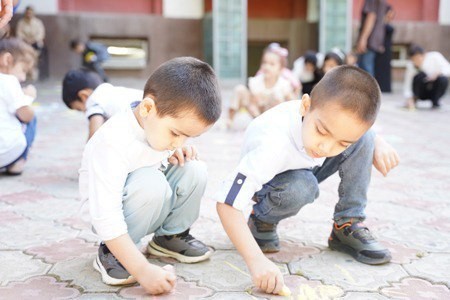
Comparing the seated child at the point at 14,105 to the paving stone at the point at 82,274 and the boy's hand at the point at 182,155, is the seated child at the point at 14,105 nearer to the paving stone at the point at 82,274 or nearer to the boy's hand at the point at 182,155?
the paving stone at the point at 82,274

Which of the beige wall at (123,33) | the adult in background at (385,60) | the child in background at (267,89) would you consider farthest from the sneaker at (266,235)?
the beige wall at (123,33)

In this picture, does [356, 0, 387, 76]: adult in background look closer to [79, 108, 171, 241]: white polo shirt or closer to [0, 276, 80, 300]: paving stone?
[79, 108, 171, 241]: white polo shirt

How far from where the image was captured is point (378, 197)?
8.69ft

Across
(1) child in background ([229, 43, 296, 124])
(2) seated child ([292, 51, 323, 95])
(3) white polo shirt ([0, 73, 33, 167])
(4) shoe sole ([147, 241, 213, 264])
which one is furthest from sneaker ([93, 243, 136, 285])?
(2) seated child ([292, 51, 323, 95])

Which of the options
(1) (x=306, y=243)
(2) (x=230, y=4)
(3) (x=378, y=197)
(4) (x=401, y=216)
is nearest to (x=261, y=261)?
(1) (x=306, y=243)

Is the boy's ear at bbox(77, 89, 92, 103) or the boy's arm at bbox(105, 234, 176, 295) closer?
the boy's arm at bbox(105, 234, 176, 295)

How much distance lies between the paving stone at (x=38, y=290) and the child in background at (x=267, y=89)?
3.62m

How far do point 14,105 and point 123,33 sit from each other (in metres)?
8.82

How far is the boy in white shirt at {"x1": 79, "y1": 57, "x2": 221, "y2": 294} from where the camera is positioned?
1.41 m

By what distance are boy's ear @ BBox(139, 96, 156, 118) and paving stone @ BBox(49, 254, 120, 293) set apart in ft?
1.63

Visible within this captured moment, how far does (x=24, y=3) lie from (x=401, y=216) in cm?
1007

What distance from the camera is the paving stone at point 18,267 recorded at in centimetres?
160

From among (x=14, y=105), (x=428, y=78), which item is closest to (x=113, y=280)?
(x=14, y=105)

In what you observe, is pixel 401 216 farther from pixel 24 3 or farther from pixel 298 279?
pixel 24 3
